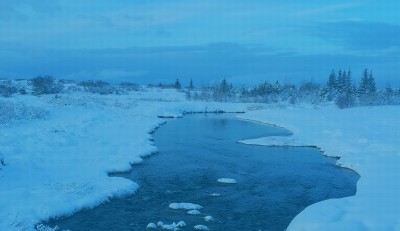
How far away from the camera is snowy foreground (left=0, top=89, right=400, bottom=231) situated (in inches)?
527

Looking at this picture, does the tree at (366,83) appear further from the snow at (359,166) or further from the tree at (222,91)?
the snow at (359,166)

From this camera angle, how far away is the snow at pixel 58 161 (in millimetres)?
14531

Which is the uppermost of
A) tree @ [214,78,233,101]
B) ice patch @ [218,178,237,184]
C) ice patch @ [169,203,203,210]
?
tree @ [214,78,233,101]

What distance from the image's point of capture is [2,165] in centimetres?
1802

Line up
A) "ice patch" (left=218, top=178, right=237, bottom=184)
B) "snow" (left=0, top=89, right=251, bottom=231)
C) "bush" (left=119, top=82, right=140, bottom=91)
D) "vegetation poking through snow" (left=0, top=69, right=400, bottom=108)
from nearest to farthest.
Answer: "snow" (left=0, top=89, right=251, bottom=231)
"ice patch" (left=218, top=178, right=237, bottom=184)
"vegetation poking through snow" (left=0, top=69, right=400, bottom=108)
"bush" (left=119, top=82, right=140, bottom=91)

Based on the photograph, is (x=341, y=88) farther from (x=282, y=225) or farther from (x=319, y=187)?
(x=282, y=225)

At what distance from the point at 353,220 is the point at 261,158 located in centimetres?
1376

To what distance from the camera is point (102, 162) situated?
72.5 feet

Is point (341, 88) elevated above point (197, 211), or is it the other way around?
point (341, 88)

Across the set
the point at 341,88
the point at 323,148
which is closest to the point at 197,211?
the point at 323,148

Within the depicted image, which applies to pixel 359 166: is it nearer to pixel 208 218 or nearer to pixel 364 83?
pixel 208 218

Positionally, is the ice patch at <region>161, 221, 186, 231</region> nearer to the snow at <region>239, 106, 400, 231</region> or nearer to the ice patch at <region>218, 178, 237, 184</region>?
the snow at <region>239, 106, 400, 231</region>

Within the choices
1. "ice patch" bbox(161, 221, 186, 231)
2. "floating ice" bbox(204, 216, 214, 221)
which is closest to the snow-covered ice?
"floating ice" bbox(204, 216, 214, 221)

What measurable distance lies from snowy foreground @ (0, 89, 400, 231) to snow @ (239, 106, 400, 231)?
0.11 feet
